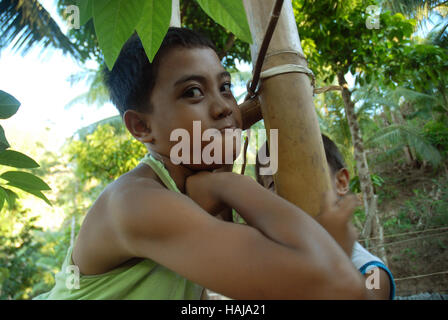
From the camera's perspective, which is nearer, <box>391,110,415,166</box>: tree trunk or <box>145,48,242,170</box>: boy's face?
<box>145,48,242,170</box>: boy's face

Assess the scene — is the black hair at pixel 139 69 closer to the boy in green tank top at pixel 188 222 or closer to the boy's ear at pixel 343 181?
the boy in green tank top at pixel 188 222

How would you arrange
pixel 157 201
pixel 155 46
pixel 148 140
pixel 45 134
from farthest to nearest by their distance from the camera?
1. pixel 45 134
2. pixel 148 140
3. pixel 157 201
4. pixel 155 46

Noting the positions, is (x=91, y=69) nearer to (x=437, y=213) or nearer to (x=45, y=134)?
(x=45, y=134)

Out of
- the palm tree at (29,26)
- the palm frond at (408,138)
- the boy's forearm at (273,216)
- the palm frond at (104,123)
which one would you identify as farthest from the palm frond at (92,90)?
the boy's forearm at (273,216)

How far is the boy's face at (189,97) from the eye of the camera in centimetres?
67

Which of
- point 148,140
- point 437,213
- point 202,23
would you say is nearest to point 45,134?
point 202,23

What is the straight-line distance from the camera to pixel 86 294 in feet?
2.31

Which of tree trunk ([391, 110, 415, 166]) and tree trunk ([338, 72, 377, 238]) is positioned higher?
tree trunk ([391, 110, 415, 166])

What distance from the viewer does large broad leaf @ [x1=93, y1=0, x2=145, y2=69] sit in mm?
381

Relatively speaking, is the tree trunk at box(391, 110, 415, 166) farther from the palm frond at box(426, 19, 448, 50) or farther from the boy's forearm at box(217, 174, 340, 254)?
the boy's forearm at box(217, 174, 340, 254)

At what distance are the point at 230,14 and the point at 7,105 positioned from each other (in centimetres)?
45

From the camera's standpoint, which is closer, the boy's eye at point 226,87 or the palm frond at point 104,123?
the boy's eye at point 226,87

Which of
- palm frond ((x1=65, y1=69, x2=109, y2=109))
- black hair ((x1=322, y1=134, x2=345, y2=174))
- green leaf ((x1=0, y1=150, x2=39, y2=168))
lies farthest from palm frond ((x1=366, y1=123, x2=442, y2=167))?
green leaf ((x1=0, y1=150, x2=39, y2=168))
